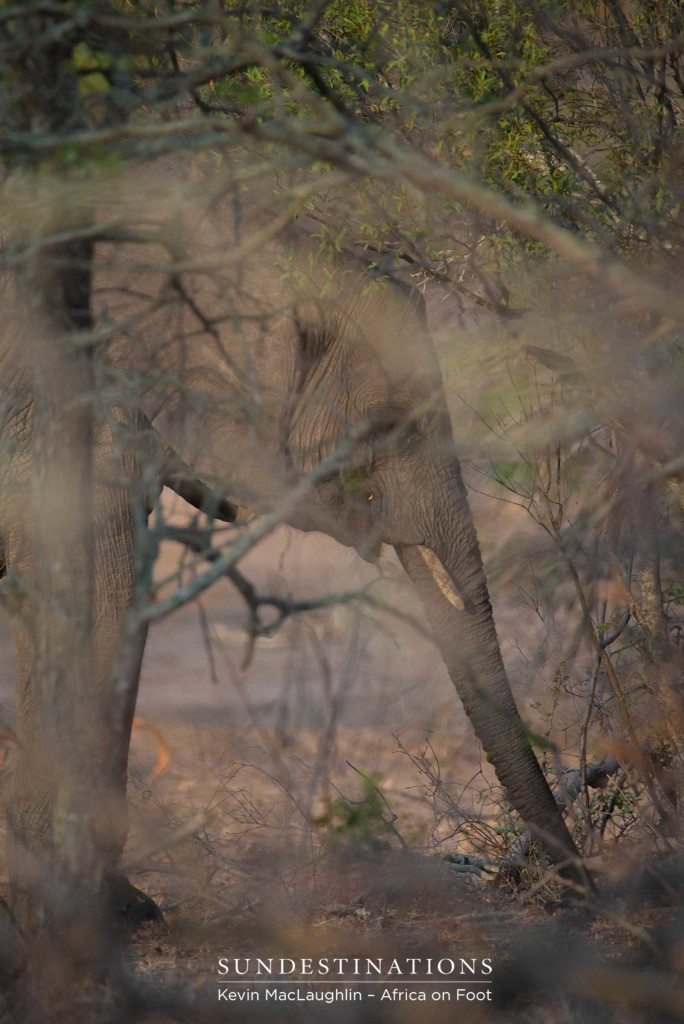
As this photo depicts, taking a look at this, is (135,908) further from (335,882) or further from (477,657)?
(477,657)

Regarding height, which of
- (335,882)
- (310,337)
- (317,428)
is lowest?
(335,882)

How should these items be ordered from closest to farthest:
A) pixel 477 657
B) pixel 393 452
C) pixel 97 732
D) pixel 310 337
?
pixel 97 732, pixel 477 657, pixel 393 452, pixel 310 337

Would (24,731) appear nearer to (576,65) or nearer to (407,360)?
(407,360)

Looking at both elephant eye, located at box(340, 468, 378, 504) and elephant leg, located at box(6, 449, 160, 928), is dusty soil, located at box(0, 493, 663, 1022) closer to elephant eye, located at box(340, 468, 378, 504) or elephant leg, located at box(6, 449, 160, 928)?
elephant leg, located at box(6, 449, 160, 928)

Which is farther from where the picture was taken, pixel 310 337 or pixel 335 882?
pixel 310 337

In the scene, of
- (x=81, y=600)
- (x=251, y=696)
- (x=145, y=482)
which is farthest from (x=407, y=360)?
(x=251, y=696)

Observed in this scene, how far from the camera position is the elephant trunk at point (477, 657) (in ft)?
14.9

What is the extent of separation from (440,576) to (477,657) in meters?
0.37

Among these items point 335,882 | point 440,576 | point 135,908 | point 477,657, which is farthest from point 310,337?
point 135,908

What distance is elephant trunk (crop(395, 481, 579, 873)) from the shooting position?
4527mm

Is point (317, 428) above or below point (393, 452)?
above

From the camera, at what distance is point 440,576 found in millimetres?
4910

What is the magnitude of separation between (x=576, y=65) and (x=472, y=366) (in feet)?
3.53

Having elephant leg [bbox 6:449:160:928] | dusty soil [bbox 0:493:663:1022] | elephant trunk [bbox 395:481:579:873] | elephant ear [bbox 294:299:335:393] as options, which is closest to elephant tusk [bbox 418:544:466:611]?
elephant trunk [bbox 395:481:579:873]
